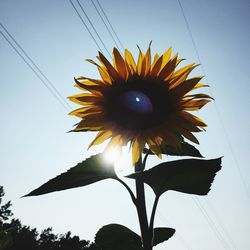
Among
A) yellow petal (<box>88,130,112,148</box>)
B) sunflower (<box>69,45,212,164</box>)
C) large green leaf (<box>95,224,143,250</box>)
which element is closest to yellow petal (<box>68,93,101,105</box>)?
sunflower (<box>69,45,212,164</box>)

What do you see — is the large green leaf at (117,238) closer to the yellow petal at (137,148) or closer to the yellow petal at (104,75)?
the yellow petal at (137,148)

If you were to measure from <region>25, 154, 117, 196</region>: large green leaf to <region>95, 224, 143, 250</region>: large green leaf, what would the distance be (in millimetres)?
138

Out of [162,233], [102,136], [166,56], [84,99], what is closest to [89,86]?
[84,99]

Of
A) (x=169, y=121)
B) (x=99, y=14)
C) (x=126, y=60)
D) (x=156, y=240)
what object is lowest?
(x=156, y=240)

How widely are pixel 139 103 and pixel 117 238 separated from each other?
1.25 feet

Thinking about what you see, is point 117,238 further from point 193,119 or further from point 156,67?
point 156,67

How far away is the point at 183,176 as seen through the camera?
72cm

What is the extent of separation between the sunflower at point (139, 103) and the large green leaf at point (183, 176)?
0.06m

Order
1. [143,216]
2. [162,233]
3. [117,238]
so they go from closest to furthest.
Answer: [143,216] → [117,238] → [162,233]

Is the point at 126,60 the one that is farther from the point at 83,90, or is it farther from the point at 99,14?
the point at 99,14

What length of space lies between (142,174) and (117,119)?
0.84ft

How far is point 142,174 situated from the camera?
25.5 inches

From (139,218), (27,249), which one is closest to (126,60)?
(139,218)

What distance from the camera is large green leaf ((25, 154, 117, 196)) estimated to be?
0.62m
